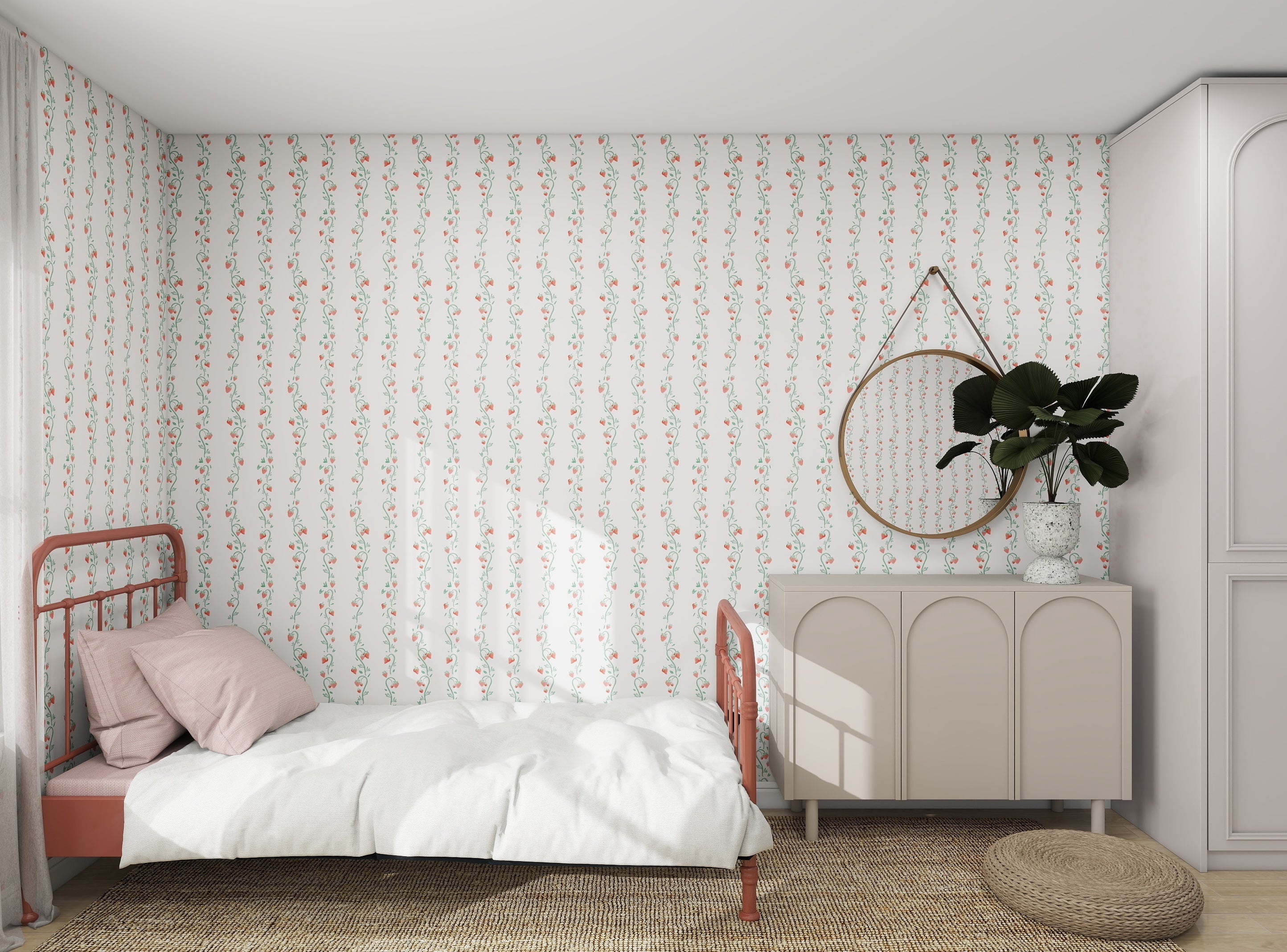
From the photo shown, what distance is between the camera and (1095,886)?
2.39 meters

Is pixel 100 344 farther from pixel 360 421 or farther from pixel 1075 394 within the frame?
pixel 1075 394

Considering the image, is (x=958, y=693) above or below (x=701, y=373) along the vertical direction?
below

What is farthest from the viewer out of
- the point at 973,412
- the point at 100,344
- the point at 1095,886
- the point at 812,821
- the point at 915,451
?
the point at 915,451

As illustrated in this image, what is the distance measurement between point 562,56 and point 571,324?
99 cm

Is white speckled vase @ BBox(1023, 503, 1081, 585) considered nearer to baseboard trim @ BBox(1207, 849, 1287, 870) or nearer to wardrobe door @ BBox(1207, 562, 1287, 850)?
wardrobe door @ BBox(1207, 562, 1287, 850)

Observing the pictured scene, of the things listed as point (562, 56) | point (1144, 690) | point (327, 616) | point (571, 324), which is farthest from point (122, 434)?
point (1144, 690)

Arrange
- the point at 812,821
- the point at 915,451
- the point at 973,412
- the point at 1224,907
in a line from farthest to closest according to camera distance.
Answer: the point at 915,451 < the point at 973,412 < the point at 812,821 < the point at 1224,907

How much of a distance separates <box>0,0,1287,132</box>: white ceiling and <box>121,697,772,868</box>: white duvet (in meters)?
2.17

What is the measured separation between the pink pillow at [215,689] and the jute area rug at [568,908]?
1.59ft

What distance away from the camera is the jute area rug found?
2289 mm

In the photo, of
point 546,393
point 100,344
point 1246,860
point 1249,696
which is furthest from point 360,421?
point 1246,860

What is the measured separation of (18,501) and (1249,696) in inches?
152

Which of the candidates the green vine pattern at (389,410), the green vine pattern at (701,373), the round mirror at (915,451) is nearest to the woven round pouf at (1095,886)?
the round mirror at (915,451)

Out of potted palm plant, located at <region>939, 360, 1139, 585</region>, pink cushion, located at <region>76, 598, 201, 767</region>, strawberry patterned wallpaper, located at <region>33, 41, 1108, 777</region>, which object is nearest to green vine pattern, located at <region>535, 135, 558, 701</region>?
strawberry patterned wallpaper, located at <region>33, 41, 1108, 777</region>
